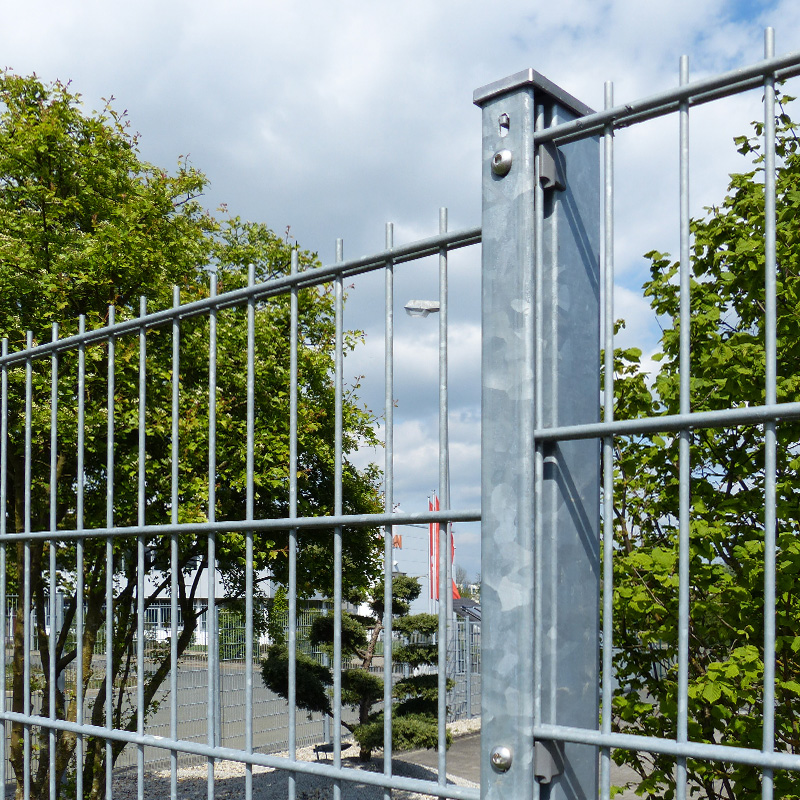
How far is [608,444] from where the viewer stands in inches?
64.7

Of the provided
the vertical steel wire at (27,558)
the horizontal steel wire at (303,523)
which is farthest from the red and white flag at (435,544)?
the vertical steel wire at (27,558)

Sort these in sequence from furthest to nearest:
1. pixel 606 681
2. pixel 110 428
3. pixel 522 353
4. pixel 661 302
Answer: pixel 661 302 → pixel 110 428 → pixel 522 353 → pixel 606 681

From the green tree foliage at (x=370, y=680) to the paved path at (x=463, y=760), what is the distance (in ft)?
1.87

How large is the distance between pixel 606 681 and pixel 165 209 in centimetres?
740

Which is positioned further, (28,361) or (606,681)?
(28,361)

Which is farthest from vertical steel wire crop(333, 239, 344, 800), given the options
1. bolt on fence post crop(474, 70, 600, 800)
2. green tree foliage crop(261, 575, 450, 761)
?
green tree foliage crop(261, 575, 450, 761)

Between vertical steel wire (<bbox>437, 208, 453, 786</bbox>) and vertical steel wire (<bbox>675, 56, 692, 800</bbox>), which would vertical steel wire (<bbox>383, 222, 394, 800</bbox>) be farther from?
vertical steel wire (<bbox>675, 56, 692, 800</bbox>)

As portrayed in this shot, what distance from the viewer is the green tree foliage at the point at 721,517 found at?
2977 millimetres

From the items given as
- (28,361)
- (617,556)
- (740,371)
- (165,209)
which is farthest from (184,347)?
(740,371)

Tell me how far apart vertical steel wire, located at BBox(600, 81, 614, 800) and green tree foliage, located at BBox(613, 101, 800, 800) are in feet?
4.16

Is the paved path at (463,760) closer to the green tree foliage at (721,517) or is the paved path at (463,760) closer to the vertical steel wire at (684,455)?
the green tree foliage at (721,517)

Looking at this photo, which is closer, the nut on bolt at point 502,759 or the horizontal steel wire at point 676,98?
the horizontal steel wire at point 676,98

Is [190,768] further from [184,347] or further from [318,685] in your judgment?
[184,347]

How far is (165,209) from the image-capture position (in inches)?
324
